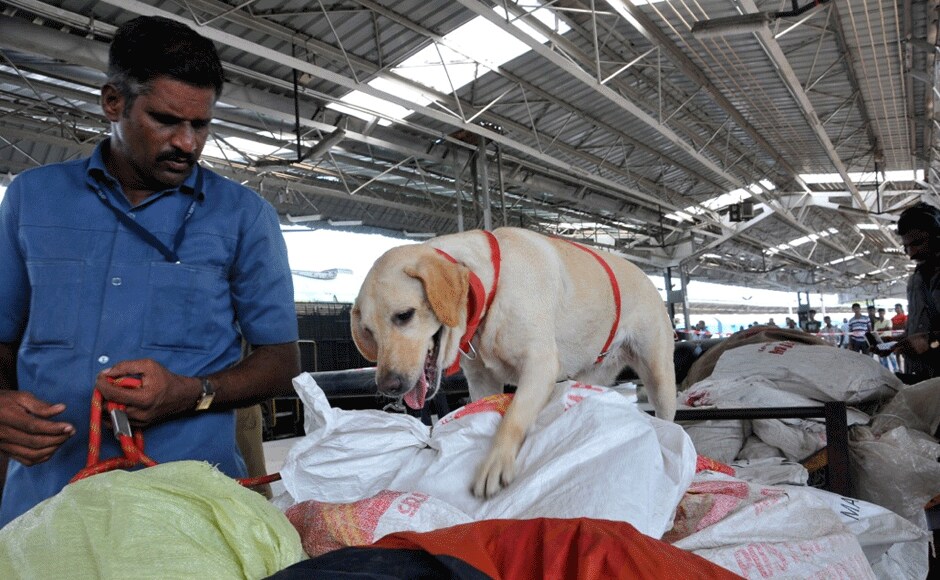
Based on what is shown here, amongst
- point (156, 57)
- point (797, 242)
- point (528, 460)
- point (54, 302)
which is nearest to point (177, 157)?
point (156, 57)

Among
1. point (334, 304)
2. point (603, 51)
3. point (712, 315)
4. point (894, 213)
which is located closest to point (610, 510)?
point (603, 51)

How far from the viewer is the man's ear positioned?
1.16 meters

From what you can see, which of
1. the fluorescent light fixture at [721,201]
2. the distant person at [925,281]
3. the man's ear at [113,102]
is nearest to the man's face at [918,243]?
the distant person at [925,281]

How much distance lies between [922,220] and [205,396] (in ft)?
10.6

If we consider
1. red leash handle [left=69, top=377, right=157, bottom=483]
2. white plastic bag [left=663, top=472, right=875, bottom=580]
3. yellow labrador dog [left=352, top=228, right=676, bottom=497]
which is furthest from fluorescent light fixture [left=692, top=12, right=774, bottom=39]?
red leash handle [left=69, top=377, right=157, bottom=483]

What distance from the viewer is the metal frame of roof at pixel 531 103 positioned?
660cm

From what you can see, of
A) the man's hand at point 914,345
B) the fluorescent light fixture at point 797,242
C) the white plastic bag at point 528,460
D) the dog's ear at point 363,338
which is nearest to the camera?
the white plastic bag at point 528,460

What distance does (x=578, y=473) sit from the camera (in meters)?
1.08

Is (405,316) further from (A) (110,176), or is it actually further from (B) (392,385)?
(A) (110,176)

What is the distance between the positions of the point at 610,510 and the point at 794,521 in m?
0.40

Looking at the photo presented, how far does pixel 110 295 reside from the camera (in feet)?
3.73

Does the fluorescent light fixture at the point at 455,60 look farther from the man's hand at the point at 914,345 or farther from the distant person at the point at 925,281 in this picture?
the man's hand at the point at 914,345

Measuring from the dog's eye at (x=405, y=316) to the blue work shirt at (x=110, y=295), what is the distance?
31 centimetres

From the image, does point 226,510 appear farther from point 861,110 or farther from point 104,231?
point 861,110
